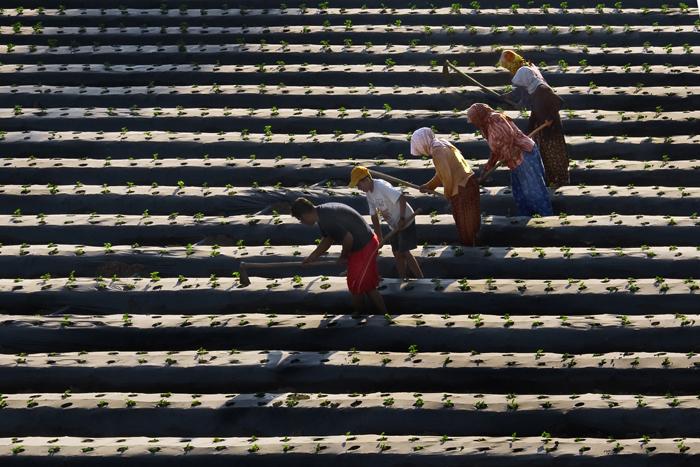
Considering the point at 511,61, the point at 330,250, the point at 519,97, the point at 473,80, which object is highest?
the point at 511,61

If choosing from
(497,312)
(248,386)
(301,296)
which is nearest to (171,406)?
(248,386)

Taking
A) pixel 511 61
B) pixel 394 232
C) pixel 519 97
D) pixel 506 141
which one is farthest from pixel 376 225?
pixel 519 97

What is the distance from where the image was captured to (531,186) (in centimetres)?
1291

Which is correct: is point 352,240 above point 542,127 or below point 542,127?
below

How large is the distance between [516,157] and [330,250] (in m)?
1.82

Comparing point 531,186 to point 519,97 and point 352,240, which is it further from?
point 352,240

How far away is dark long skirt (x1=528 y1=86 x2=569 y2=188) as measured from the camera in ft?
43.7

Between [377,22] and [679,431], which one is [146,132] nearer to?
[377,22]

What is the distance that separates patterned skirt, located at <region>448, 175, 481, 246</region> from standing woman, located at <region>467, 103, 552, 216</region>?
231mm

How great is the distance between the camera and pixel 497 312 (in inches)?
467

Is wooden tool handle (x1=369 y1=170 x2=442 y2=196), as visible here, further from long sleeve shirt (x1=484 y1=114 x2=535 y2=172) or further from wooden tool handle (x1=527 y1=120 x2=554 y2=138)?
wooden tool handle (x1=527 y1=120 x2=554 y2=138)

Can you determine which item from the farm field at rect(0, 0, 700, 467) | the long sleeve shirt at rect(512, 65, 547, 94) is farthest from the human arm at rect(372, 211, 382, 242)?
the long sleeve shirt at rect(512, 65, 547, 94)

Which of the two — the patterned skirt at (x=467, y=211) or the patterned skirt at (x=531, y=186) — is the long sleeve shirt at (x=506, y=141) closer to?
the patterned skirt at (x=531, y=186)

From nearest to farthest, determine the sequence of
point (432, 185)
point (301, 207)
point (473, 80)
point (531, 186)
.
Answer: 1. point (301, 207)
2. point (432, 185)
3. point (531, 186)
4. point (473, 80)
